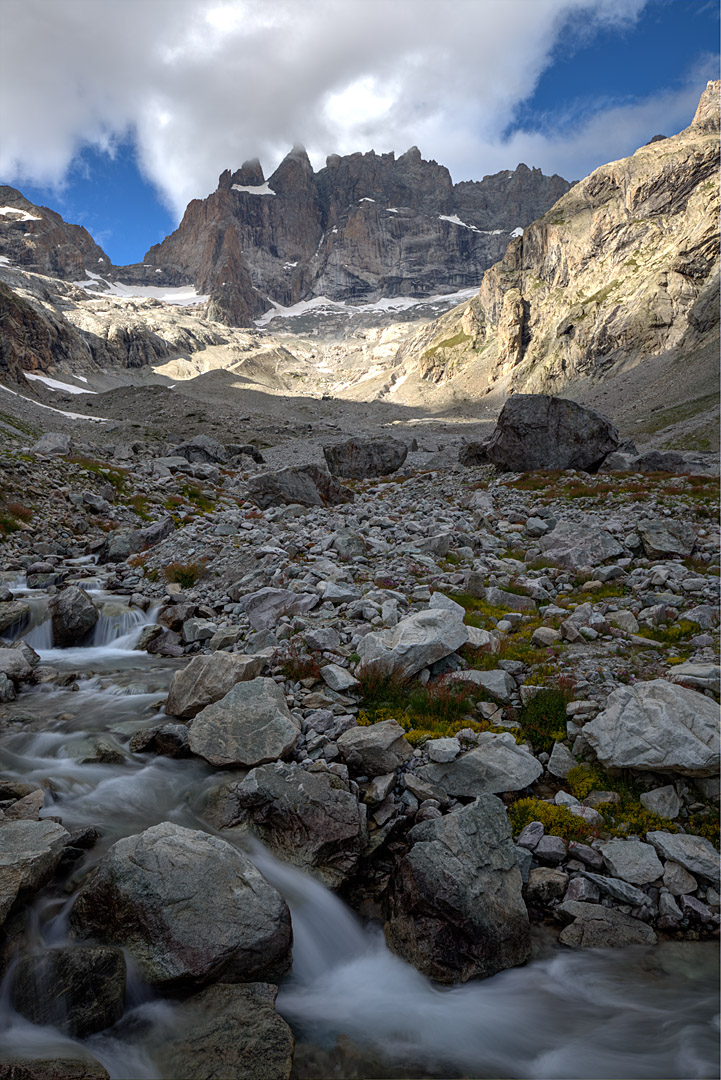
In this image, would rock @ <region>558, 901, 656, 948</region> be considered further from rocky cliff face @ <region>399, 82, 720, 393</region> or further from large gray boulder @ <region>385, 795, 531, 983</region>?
rocky cliff face @ <region>399, 82, 720, 393</region>

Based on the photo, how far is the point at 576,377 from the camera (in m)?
148

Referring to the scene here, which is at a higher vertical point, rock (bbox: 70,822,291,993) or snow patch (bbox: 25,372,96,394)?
snow patch (bbox: 25,372,96,394)

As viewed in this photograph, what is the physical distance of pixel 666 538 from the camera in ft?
53.1

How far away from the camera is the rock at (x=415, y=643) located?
9.87 meters

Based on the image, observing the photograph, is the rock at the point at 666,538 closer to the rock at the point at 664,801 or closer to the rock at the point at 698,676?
the rock at the point at 698,676

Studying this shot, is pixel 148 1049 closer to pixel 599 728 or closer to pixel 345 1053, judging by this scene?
pixel 345 1053

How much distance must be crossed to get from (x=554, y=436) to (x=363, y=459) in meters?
17.2

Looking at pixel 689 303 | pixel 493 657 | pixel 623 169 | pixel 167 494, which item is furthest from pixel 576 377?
pixel 493 657

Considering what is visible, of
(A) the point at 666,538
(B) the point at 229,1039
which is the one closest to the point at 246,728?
(B) the point at 229,1039

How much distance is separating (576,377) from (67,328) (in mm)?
177316

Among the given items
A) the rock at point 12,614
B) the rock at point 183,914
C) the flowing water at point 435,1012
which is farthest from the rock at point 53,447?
the rock at point 183,914

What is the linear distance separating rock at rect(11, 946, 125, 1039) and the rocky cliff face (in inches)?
5412

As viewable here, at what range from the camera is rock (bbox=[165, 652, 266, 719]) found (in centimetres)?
976

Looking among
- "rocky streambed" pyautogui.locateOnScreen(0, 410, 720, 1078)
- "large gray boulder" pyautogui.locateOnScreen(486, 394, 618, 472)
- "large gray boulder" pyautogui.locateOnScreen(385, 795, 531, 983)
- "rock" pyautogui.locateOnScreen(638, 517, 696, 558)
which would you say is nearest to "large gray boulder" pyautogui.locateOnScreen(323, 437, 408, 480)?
"large gray boulder" pyautogui.locateOnScreen(486, 394, 618, 472)
